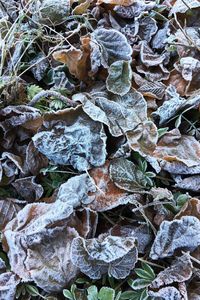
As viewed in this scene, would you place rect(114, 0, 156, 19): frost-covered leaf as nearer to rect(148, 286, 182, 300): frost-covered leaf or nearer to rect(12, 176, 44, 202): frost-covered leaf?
rect(12, 176, 44, 202): frost-covered leaf

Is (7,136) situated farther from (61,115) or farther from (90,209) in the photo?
(90,209)

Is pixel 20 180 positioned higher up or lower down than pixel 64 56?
lower down

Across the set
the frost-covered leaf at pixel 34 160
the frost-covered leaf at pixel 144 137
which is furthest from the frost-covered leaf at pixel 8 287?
the frost-covered leaf at pixel 144 137

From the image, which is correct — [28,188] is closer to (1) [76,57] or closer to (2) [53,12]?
(1) [76,57]

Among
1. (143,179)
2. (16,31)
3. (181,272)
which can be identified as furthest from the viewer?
(16,31)

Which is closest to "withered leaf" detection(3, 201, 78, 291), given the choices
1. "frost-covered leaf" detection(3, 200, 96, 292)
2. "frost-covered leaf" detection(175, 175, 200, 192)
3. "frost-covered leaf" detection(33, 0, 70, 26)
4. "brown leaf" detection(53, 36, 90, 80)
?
"frost-covered leaf" detection(3, 200, 96, 292)

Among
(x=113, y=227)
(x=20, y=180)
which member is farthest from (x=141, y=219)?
(x=20, y=180)
